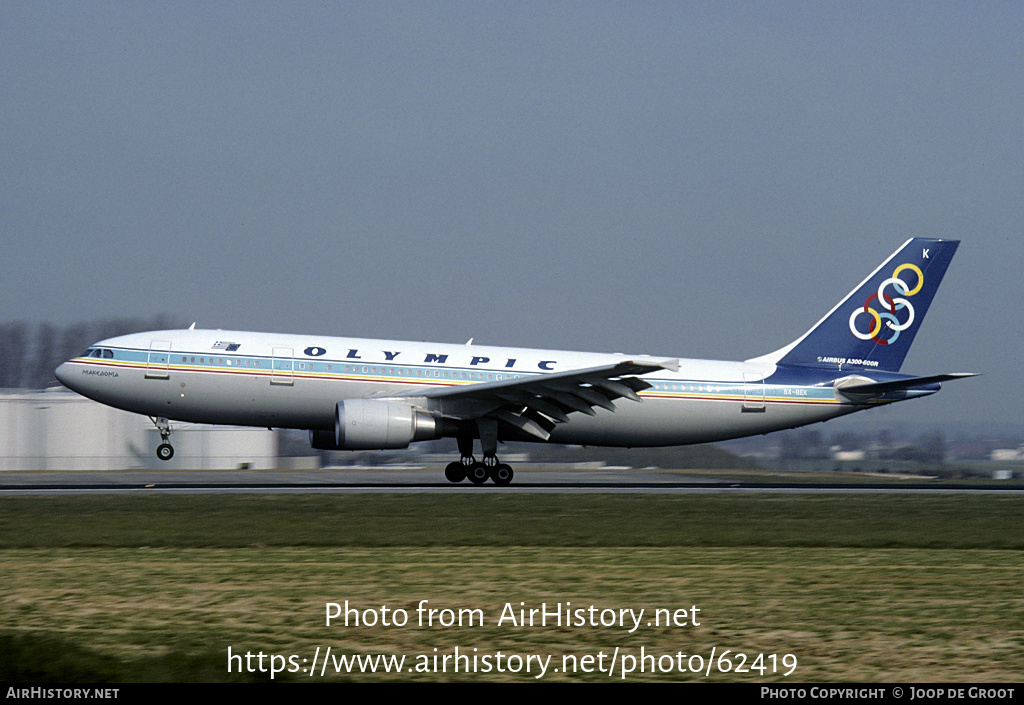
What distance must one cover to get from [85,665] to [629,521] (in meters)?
12.4

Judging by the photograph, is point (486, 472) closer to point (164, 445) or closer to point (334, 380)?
point (334, 380)

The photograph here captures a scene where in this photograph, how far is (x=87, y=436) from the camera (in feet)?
188

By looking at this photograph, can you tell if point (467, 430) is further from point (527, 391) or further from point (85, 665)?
point (85, 665)

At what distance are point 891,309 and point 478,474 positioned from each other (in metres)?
13.8

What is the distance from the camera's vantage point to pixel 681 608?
33.7 ft

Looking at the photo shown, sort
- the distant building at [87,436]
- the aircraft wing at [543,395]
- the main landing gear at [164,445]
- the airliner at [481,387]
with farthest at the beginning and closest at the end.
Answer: the distant building at [87,436], the main landing gear at [164,445], the airliner at [481,387], the aircraft wing at [543,395]

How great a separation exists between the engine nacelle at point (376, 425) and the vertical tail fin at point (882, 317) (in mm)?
11467

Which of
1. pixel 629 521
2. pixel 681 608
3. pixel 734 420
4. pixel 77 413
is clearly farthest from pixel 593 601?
pixel 77 413

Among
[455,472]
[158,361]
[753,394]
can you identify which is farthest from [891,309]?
[158,361]

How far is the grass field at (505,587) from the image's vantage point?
8.20 metres

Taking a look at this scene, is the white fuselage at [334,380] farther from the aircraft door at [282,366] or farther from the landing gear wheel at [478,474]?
the landing gear wheel at [478,474]

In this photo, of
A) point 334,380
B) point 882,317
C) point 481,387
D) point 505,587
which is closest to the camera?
point 505,587

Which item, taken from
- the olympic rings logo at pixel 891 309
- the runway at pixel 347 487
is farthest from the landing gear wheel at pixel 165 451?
the olympic rings logo at pixel 891 309

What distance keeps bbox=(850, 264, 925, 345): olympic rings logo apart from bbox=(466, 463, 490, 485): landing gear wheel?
12.1 meters
